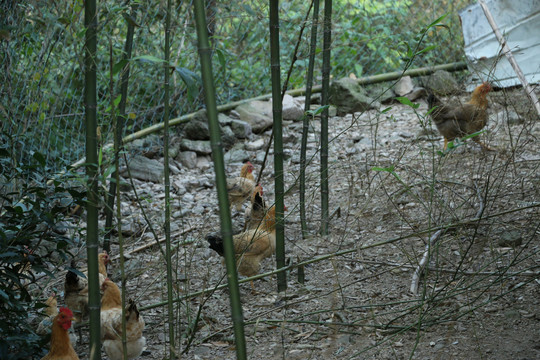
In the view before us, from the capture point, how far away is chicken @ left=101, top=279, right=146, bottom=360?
283cm

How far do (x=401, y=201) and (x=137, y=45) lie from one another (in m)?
3.01

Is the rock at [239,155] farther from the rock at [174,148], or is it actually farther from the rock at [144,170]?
the rock at [144,170]

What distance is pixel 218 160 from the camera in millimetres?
1604

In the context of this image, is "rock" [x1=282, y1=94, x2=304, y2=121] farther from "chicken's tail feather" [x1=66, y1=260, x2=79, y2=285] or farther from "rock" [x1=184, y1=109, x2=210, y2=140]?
"chicken's tail feather" [x1=66, y1=260, x2=79, y2=285]

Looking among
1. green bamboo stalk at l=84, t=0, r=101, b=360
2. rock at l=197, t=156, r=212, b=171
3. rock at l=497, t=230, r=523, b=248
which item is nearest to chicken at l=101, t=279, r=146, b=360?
green bamboo stalk at l=84, t=0, r=101, b=360

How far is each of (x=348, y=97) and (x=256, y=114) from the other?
1155 mm

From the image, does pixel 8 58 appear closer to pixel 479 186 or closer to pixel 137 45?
pixel 137 45

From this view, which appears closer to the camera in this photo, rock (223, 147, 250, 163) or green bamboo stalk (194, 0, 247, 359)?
green bamboo stalk (194, 0, 247, 359)

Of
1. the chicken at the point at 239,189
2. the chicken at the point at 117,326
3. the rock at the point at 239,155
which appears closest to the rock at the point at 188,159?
the rock at the point at 239,155

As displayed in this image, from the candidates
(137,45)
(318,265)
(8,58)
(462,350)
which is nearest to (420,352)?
(462,350)

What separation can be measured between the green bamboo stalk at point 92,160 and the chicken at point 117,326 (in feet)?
2.14

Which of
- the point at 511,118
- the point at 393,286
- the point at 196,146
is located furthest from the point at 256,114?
the point at 393,286

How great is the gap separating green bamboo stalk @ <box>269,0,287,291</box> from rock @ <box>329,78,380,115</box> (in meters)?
3.92

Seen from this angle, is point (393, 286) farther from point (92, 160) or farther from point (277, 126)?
point (92, 160)
